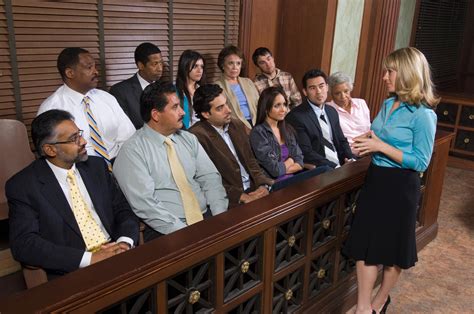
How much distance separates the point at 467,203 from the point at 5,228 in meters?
4.00

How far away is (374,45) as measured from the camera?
5191 mm

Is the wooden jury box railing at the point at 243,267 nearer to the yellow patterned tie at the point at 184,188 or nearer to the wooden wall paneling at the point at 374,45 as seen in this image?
the yellow patterned tie at the point at 184,188

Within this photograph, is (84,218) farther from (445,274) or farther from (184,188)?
(445,274)

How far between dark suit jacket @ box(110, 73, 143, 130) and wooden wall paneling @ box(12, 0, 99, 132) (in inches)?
15.2

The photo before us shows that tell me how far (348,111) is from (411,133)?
1824 millimetres

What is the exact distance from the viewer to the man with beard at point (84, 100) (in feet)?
9.62

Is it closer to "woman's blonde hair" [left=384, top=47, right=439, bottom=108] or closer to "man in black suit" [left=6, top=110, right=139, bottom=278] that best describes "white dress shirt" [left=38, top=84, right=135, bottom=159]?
"man in black suit" [left=6, top=110, right=139, bottom=278]

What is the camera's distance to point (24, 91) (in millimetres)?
3141

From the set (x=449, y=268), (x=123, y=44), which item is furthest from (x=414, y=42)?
(x=123, y=44)

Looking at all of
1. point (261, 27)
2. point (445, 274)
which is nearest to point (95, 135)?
point (261, 27)

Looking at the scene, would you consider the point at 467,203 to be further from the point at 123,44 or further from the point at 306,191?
the point at 123,44

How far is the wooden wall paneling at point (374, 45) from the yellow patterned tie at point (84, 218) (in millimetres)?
3912

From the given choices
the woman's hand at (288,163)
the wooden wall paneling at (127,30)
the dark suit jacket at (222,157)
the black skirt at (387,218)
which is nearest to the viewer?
the black skirt at (387,218)

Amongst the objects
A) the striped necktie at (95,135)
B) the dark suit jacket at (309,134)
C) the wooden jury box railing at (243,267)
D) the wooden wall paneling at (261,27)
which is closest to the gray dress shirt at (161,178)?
the wooden jury box railing at (243,267)
